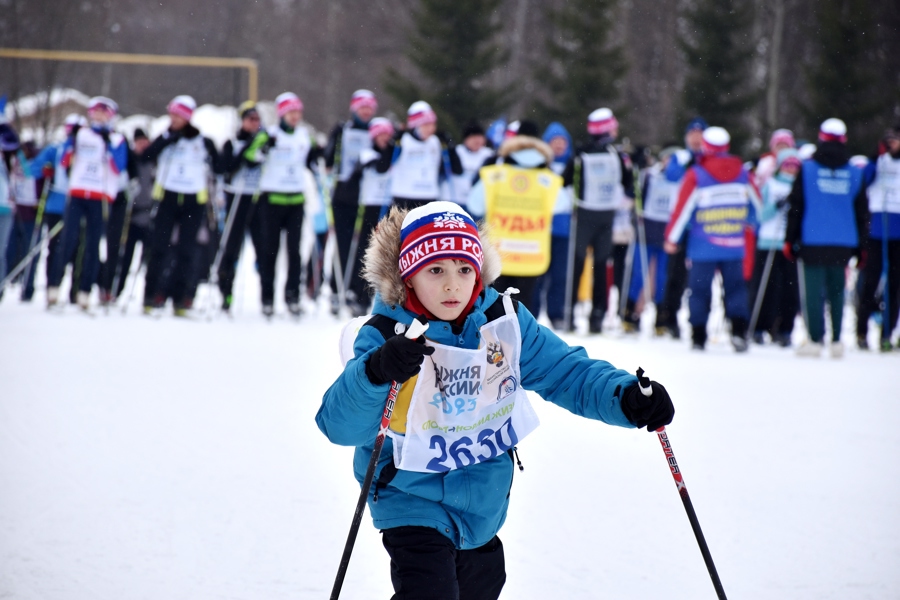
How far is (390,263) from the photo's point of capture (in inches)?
107

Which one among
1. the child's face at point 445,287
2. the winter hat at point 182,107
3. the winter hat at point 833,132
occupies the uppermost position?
the winter hat at point 182,107

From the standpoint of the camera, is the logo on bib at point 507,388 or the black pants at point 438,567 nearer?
the black pants at point 438,567

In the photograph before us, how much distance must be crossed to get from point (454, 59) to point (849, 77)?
882 centimetres

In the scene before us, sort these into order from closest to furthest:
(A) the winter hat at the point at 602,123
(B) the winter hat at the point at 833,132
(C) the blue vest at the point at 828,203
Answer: (B) the winter hat at the point at 833,132 → (C) the blue vest at the point at 828,203 → (A) the winter hat at the point at 602,123

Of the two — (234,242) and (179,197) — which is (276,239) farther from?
(179,197)

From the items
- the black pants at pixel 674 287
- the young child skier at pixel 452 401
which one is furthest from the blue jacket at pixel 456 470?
the black pants at pixel 674 287

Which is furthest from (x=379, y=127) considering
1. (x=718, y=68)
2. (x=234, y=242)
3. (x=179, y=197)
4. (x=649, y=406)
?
(x=718, y=68)

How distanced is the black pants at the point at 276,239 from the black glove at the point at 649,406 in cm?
833

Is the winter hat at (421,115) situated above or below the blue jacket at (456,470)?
above

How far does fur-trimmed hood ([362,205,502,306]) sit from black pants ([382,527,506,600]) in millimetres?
606

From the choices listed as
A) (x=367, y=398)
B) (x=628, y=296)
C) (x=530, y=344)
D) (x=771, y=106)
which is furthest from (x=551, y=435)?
(x=771, y=106)

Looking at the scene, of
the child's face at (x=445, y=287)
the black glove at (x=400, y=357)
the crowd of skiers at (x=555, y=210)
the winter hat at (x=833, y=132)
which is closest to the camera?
the black glove at (x=400, y=357)

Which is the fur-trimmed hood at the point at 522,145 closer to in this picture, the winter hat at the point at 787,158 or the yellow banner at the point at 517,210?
the yellow banner at the point at 517,210

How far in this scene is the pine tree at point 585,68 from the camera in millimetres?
24078
